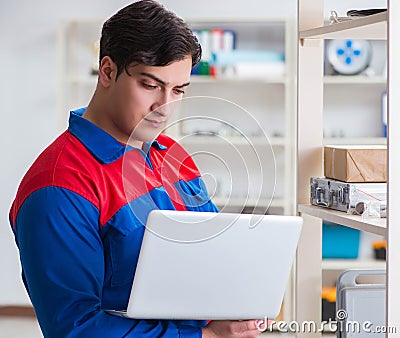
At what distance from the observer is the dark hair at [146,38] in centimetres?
118

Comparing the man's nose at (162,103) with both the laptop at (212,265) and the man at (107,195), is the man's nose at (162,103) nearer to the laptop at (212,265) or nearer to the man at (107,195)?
the man at (107,195)

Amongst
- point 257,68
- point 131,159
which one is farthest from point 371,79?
point 131,159

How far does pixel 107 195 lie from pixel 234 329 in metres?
0.28

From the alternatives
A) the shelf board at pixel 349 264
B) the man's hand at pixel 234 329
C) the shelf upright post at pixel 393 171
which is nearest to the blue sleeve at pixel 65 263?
the man's hand at pixel 234 329

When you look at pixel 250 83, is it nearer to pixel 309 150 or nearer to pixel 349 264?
pixel 349 264

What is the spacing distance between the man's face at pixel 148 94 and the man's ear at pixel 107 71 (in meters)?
0.01

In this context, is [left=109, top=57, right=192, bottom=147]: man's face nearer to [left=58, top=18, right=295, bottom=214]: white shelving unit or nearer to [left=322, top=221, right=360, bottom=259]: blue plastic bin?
[left=58, top=18, right=295, bottom=214]: white shelving unit

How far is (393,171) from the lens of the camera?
110cm

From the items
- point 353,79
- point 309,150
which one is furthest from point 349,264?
point 309,150

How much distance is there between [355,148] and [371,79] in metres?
2.66

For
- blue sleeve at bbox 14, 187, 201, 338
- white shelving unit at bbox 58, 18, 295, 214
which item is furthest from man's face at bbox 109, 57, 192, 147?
white shelving unit at bbox 58, 18, 295, 214

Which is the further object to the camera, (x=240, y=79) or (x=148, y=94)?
(x=240, y=79)

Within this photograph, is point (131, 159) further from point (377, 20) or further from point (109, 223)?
point (377, 20)

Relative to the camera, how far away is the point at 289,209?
13.3ft
